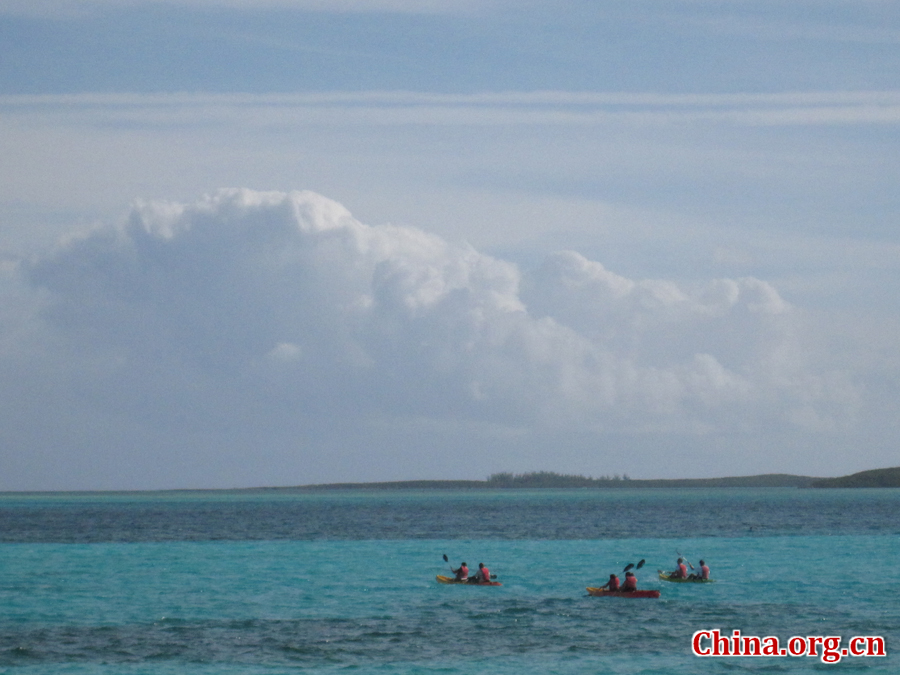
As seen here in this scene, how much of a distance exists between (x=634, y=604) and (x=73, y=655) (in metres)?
26.2

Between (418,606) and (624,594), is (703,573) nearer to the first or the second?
(624,594)

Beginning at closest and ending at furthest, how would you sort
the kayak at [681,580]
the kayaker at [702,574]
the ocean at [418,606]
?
the ocean at [418,606]
the kayak at [681,580]
the kayaker at [702,574]

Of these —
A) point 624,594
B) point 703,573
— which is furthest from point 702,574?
point 624,594

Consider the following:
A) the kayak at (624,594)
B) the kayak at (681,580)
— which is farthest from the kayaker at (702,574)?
the kayak at (624,594)

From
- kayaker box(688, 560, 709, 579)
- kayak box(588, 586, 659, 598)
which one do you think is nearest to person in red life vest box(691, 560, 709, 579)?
kayaker box(688, 560, 709, 579)

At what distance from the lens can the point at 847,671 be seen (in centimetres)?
3650

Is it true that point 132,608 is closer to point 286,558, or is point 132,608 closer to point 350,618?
point 350,618

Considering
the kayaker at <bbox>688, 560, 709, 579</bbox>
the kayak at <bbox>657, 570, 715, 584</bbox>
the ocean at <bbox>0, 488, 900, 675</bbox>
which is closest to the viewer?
the ocean at <bbox>0, 488, 900, 675</bbox>

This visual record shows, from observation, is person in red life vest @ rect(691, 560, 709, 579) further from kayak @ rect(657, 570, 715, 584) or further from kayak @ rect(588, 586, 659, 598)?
kayak @ rect(588, 586, 659, 598)

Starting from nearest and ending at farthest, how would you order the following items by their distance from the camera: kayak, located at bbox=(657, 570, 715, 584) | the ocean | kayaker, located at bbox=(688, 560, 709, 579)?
the ocean, kayak, located at bbox=(657, 570, 715, 584), kayaker, located at bbox=(688, 560, 709, 579)

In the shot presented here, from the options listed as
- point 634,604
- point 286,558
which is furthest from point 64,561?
point 634,604

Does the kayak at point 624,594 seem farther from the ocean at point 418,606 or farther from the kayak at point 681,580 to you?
the kayak at point 681,580

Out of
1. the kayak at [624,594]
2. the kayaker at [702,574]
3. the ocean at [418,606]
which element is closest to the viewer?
the ocean at [418,606]

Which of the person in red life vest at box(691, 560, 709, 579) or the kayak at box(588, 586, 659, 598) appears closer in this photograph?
the kayak at box(588, 586, 659, 598)
